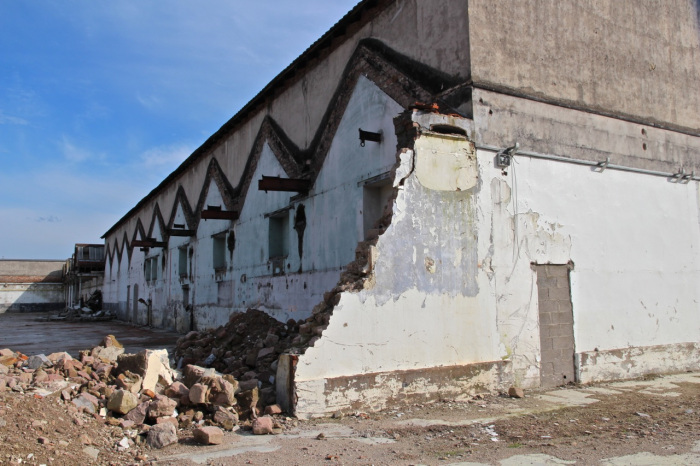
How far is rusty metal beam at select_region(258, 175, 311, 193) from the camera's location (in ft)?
39.1

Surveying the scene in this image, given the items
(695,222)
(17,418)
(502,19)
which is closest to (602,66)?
(502,19)

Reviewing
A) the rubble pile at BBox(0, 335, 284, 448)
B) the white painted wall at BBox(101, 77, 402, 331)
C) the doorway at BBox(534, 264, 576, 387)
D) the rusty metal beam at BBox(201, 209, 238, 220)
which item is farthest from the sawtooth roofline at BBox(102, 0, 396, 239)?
the rubble pile at BBox(0, 335, 284, 448)

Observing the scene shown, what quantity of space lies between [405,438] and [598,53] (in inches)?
317

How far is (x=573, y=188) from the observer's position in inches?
376

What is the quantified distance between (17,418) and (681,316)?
1078 cm

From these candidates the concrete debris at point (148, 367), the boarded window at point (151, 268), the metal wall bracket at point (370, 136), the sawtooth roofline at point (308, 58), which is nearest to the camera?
the concrete debris at point (148, 367)

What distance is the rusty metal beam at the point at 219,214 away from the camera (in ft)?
51.8

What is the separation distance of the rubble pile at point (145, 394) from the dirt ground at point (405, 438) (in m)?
0.14

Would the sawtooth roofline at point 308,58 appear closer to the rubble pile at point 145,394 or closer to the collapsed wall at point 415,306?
the collapsed wall at point 415,306

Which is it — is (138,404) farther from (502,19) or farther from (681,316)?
(681,316)

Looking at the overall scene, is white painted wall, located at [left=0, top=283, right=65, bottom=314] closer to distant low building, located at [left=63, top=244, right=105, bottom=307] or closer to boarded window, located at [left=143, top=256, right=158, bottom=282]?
distant low building, located at [left=63, top=244, right=105, bottom=307]

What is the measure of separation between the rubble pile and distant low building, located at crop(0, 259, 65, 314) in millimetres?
53946

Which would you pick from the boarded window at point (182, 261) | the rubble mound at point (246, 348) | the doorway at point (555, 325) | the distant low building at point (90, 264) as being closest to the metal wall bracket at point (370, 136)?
the doorway at point (555, 325)

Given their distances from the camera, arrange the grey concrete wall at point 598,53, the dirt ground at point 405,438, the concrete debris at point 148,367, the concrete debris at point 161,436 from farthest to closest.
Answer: the grey concrete wall at point 598,53
the concrete debris at point 148,367
the concrete debris at point 161,436
the dirt ground at point 405,438
